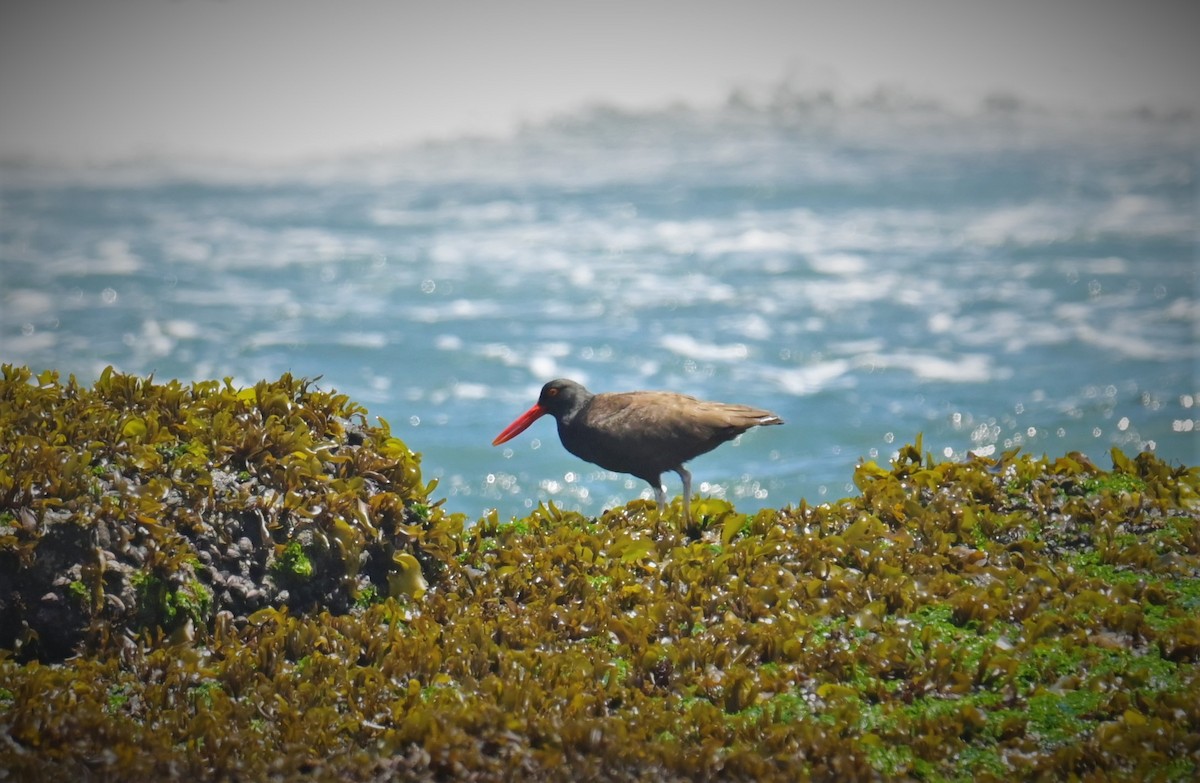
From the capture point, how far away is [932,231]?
1994 cm

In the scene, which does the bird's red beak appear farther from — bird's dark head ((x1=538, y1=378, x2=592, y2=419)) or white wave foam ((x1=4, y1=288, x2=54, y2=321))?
white wave foam ((x1=4, y1=288, x2=54, y2=321))

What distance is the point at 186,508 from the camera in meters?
5.02

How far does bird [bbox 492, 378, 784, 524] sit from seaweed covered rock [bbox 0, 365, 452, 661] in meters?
1.32

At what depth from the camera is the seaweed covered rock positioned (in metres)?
4.70

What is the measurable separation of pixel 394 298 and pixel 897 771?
14.4 meters

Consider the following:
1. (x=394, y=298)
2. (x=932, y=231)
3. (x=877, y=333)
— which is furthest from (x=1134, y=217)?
(x=394, y=298)

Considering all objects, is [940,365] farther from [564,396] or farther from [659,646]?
[659,646]

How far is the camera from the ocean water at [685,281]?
47.2 ft

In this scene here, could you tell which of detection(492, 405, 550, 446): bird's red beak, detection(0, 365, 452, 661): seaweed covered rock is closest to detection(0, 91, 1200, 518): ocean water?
detection(492, 405, 550, 446): bird's red beak

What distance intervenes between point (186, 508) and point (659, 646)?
2.00 meters

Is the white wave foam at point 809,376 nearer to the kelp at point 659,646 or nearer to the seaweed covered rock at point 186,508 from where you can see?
the kelp at point 659,646

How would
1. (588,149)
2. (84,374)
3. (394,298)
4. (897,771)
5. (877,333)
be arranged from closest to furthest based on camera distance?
(897,771) → (84,374) → (877,333) → (394,298) → (588,149)

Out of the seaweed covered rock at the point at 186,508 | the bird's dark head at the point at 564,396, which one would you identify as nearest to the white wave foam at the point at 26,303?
the seaweed covered rock at the point at 186,508

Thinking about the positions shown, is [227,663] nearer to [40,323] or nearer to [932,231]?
[40,323]
